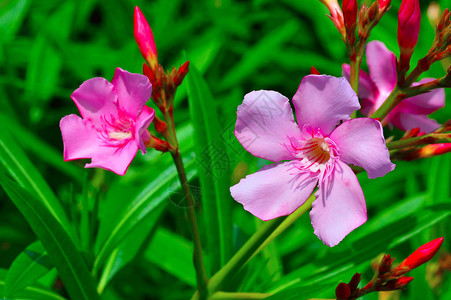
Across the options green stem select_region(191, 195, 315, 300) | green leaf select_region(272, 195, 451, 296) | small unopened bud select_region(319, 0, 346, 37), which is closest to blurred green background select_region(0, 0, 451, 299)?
green leaf select_region(272, 195, 451, 296)

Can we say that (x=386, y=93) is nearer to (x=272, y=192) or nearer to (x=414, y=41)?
(x=414, y=41)

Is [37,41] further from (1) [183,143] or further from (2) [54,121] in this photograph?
(1) [183,143]

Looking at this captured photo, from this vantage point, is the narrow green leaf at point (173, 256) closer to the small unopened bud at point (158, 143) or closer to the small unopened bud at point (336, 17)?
the small unopened bud at point (158, 143)

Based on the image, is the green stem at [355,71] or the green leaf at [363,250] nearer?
the green stem at [355,71]

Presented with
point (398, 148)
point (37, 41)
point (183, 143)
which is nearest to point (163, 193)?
point (183, 143)

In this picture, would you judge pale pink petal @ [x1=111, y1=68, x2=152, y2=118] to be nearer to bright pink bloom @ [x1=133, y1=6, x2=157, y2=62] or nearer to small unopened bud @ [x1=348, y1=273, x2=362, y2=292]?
bright pink bloom @ [x1=133, y1=6, x2=157, y2=62]

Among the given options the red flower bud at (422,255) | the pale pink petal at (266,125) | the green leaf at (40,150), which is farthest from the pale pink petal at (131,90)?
the green leaf at (40,150)
